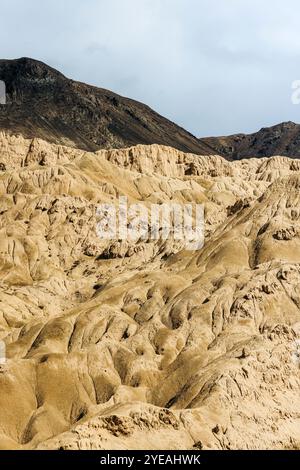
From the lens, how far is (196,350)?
11219 cm

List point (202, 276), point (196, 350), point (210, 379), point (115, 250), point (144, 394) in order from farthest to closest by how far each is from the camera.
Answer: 1. point (115, 250)
2. point (202, 276)
3. point (196, 350)
4. point (144, 394)
5. point (210, 379)

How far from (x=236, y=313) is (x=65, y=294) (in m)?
47.3

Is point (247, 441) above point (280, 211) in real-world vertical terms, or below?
below

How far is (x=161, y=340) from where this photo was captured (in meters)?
117

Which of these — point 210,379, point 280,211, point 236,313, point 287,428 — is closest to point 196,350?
point 236,313

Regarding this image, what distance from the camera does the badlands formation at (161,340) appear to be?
276 feet

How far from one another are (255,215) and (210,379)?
190 feet

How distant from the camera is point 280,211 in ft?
488

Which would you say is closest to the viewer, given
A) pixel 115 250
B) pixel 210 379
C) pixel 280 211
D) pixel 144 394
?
pixel 210 379

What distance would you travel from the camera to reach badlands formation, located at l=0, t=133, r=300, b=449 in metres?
84.1

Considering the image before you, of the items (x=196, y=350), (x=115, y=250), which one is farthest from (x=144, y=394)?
(x=115, y=250)
